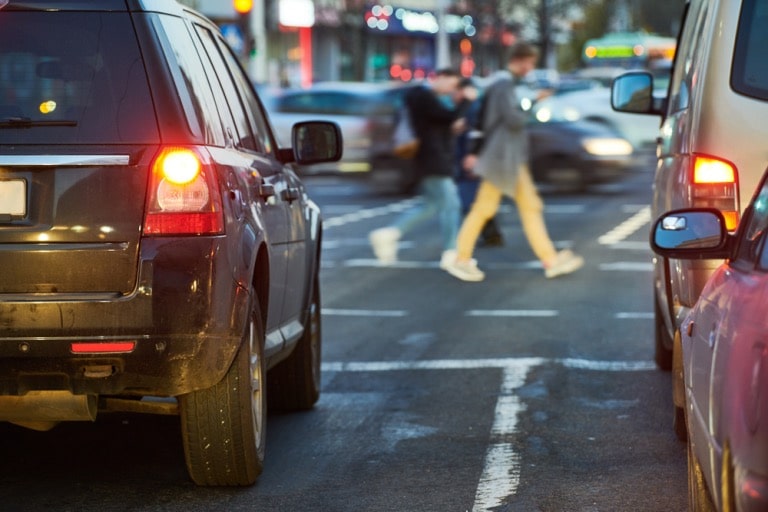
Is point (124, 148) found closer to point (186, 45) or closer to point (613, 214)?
point (186, 45)

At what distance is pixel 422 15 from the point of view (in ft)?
250

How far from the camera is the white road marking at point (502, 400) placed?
6.30 metres

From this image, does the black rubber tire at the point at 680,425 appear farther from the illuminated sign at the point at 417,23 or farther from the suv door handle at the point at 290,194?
the illuminated sign at the point at 417,23

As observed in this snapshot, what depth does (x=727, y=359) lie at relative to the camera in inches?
163

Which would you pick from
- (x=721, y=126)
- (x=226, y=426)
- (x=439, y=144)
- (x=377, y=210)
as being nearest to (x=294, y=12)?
(x=377, y=210)

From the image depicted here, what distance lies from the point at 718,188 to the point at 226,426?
89.4 inches

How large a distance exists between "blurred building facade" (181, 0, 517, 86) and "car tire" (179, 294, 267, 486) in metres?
48.2

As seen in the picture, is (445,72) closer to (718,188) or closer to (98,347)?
(718,188)

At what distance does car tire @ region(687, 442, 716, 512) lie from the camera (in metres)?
4.68

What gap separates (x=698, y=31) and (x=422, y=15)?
68.9 metres

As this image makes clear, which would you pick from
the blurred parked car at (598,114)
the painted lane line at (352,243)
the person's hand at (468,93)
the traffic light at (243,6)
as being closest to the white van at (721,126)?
the person's hand at (468,93)

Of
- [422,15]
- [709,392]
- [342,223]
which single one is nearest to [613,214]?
[342,223]

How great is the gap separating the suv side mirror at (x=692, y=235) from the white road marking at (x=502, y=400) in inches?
52.4

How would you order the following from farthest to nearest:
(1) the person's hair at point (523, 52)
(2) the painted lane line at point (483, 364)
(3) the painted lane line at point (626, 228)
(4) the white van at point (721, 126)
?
(3) the painted lane line at point (626, 228), (1) the person's hair at point (523, 52), (2) the painted lane line at point (483, 364), (4) the white van at point (721, 126)
